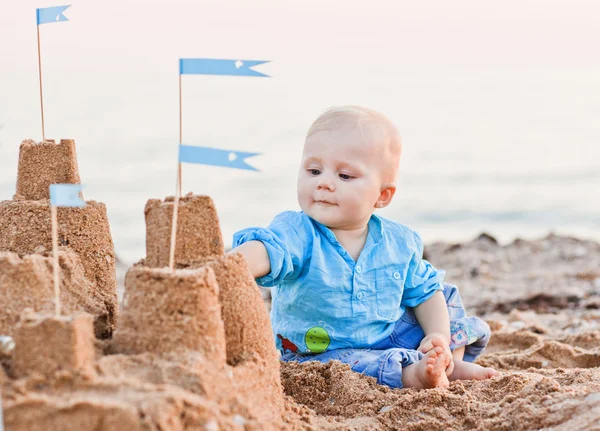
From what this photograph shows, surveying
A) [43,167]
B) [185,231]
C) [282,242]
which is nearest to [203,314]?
[185,231]

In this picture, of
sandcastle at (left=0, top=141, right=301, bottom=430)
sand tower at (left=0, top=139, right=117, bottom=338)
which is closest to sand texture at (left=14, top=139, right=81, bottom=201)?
sand tower at (left=0, top=139, right=117, bottom=338)

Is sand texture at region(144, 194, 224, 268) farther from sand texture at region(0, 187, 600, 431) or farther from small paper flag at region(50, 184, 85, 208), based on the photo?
small paper flag at region(50, 184, 85, 208)

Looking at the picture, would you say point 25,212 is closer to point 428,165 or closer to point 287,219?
point 287,219

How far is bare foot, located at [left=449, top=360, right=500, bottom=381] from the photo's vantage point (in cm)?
378

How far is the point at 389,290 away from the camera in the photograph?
3.83 metres

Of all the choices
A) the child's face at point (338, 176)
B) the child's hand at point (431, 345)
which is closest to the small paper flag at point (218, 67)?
the child's face at point (338, 176)

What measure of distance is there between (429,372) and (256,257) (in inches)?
33.4

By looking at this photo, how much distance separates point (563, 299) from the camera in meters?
6.45

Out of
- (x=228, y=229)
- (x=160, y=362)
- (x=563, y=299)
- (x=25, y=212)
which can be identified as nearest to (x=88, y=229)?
(x=25, y=212)

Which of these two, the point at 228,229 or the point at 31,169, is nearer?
the point at 31,169

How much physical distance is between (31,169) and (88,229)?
0.33 meters

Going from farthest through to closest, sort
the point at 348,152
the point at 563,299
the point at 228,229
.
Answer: the point at 228,229, the point at 563,299, the point at 348,152

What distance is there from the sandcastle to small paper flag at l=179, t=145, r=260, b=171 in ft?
0.77

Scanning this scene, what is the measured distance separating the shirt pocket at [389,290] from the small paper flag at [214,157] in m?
1.41
